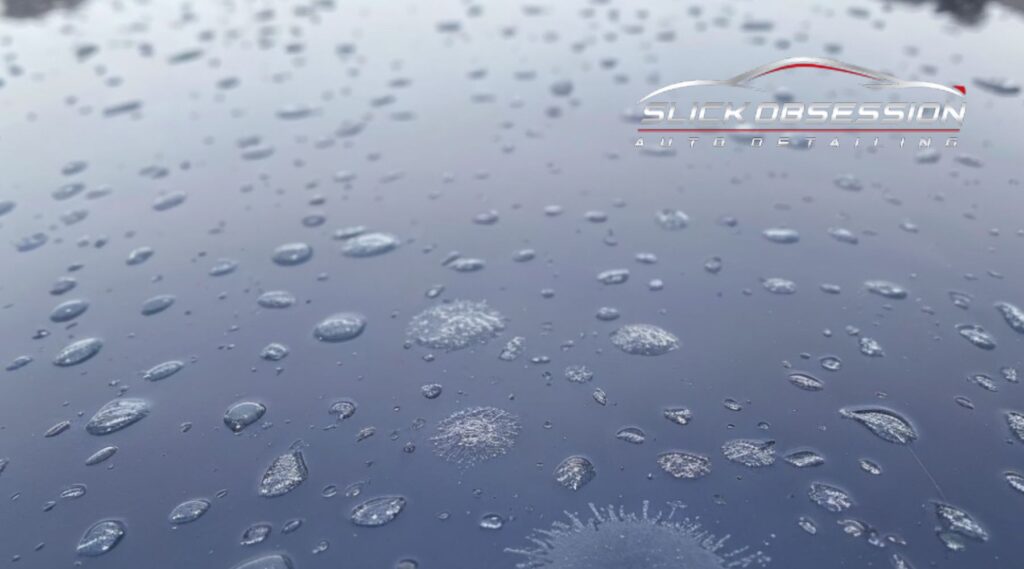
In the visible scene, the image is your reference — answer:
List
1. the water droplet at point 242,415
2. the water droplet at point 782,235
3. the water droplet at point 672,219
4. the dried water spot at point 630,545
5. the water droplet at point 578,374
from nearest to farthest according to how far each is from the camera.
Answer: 1. the dried water spot at point 630,545
2. the water droplet at point 242,415
3. the water droplet at point 578,374
4. the water droplet at point 782,235
5. the water droplet at point 672,219

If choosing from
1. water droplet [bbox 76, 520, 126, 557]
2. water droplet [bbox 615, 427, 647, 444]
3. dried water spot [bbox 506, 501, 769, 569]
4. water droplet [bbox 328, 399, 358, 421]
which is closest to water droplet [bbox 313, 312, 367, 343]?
water droplet [bbox 328, 399, 358, 421]

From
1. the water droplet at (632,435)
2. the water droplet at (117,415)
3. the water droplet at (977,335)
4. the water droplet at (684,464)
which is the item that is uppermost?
the water droplet at (117,415)

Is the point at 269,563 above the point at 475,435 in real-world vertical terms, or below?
below

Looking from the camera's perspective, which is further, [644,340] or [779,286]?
[779,286]

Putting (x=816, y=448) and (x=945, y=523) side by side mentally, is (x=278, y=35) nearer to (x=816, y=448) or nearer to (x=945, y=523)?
(x=816, y=448)

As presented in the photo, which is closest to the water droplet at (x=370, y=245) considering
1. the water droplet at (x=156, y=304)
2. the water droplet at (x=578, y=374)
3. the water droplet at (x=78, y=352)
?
the water droplet at (x=156, y=304)

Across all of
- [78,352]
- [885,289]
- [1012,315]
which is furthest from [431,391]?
[1012,315]

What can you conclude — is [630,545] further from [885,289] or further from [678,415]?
[885,289]

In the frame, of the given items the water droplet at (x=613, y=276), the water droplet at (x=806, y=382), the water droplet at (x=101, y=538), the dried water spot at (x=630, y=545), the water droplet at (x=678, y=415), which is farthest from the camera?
the water droplet at (x=613, y=276)

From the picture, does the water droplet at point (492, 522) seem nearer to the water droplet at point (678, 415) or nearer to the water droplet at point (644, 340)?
the water droplet at point (678, 415)

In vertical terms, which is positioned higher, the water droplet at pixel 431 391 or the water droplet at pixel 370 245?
the water droplet at pixel 370 245

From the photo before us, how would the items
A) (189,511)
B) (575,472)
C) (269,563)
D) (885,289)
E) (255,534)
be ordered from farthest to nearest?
(885,289), (575,472), (189,511), (255,534), (269,563)
